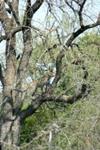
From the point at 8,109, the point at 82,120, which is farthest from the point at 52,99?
the point at 8,109

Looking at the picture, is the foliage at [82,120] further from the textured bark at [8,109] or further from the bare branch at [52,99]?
the textured bark at [8,109]

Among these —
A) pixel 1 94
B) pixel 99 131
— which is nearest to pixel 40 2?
pixel 1 94

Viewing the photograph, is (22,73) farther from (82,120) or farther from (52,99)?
(82,120)

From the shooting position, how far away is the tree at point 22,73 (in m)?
12.6

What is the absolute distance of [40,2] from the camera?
12844mm

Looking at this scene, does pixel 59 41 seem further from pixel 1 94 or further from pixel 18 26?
pixel 1 94

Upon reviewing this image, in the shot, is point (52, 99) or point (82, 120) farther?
point (82, 120)

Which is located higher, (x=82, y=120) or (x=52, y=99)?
(x=52, y=99)

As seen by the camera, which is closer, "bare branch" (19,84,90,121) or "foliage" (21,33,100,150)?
"foliage" (21,33,100,150)

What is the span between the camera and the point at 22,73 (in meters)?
13.4

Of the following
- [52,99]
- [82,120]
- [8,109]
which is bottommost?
[82,120]

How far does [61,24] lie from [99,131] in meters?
3.14

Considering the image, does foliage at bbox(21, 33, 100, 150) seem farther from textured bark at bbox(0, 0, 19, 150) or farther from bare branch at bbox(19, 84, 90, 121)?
textured bark at bbox(0, 0, 19, 150)

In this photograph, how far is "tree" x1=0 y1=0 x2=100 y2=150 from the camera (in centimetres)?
1255
